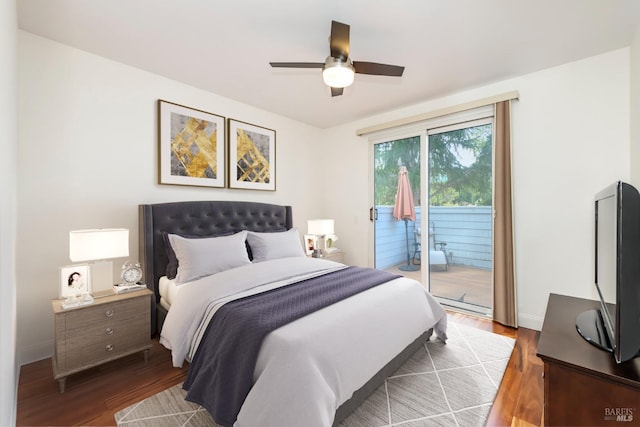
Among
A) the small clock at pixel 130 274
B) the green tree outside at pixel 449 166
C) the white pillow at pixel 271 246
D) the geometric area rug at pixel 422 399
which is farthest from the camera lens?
the green tree outside at pixel 449 166

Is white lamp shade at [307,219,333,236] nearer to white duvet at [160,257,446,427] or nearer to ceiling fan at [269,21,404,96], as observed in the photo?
white duvet at [160,257,446,427]

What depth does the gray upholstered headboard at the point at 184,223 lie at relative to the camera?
2.71 meters

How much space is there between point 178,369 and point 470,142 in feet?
12.7

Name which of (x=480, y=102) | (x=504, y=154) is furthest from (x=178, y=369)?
(x=480, y=102)

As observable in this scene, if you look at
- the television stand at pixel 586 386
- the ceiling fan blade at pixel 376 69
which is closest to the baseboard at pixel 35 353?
the ceiling fan blade at pixel 376 69

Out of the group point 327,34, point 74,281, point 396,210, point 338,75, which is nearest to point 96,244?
point 74,281

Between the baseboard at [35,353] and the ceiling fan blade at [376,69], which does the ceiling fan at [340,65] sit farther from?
the baseboard at [35,353]

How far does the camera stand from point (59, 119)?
2.40 m

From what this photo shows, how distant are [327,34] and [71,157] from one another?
2.45 meters

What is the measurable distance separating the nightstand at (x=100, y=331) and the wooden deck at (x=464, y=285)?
326cm

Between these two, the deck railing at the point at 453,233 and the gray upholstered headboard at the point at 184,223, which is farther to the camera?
the deck railing at the point at 453,233

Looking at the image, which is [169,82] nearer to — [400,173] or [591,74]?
[400,173]

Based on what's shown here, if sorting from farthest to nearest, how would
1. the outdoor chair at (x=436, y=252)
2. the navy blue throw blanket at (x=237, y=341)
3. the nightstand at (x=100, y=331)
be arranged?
the outdoor chair at (x=436, y=252), the nightstand at (x=100, y=331), the navy blue throw blanket at (x=237, y=341)

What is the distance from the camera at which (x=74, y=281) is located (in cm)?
211
